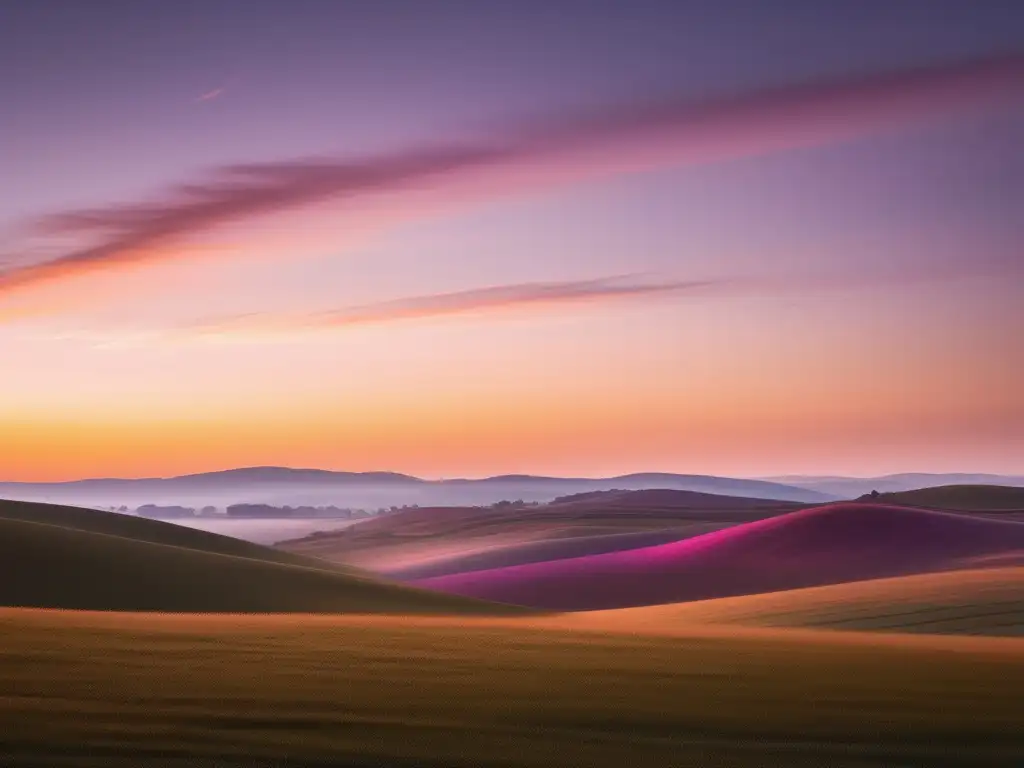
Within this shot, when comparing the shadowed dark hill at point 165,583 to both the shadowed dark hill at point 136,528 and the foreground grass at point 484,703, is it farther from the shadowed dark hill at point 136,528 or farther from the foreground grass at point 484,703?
the shadowed dark hill at point 136,528

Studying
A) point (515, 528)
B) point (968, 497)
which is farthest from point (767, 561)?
point (968, 497)

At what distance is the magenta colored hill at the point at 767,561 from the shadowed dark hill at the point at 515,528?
1691 centimetres

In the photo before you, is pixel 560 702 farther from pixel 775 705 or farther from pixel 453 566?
pixel 453 566

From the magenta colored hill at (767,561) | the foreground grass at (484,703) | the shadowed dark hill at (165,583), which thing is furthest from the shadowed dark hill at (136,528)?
the foreground grass at (484,703)

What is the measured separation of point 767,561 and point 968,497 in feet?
181

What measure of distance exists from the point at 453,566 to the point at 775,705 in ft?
189

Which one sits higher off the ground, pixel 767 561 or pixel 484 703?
pixel 484 703

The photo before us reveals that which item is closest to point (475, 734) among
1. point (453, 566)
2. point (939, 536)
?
point (939, 536)

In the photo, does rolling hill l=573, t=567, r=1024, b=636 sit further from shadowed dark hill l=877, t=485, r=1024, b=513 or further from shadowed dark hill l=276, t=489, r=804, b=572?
shadowed dark hill l=877, t=485, r=1024, b=513

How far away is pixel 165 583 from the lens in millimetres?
29266

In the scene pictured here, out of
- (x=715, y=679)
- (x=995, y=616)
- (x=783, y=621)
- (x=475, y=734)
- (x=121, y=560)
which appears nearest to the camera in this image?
(x=475, y=734)

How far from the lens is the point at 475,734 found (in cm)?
792

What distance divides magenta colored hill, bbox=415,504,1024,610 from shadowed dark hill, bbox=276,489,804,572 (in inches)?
666

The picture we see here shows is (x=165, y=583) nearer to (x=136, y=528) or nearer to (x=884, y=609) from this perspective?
(x=884, y=609)
